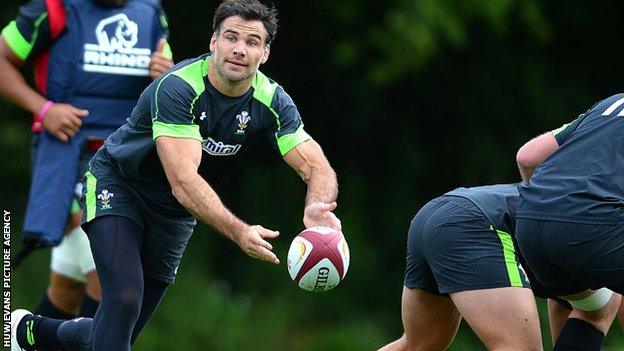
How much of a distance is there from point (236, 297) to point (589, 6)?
4335 mm

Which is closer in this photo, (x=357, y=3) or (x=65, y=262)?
(x=65, y=262)

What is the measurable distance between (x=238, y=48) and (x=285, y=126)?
1.44ft

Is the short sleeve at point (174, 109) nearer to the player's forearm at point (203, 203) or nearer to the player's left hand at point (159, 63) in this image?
the player's forearm at point (203, 203)

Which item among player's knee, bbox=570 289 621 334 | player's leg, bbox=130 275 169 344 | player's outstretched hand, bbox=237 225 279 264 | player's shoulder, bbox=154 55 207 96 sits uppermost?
player's shoulder, bbox=154 55 207 96

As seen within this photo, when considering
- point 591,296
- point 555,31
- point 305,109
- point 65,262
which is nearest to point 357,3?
point 305,109

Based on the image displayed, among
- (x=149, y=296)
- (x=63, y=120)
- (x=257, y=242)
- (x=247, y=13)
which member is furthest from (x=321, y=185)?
(x=63, y=120)

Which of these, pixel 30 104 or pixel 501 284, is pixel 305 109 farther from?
pixel 501 284

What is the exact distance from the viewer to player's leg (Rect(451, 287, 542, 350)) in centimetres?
573

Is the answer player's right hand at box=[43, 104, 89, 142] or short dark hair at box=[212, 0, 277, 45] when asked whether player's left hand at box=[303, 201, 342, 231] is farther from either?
player's right hand at box=[43, 104, 89, 142]

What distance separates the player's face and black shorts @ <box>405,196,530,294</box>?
103 centimetres

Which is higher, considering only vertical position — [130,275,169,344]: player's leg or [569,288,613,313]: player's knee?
[569,288,613,313]: player's knee

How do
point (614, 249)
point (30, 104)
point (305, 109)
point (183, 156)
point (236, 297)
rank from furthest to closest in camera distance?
point (305, 109) → point (236, 297) → point (30, 104) → point (183, 156) → point (614, 249)

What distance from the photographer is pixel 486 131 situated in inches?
531

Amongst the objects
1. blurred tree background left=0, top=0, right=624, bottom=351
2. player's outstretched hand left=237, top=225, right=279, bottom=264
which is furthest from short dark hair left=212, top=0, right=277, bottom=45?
blurred tree background left=0, top=0, right=624, bottom=351
